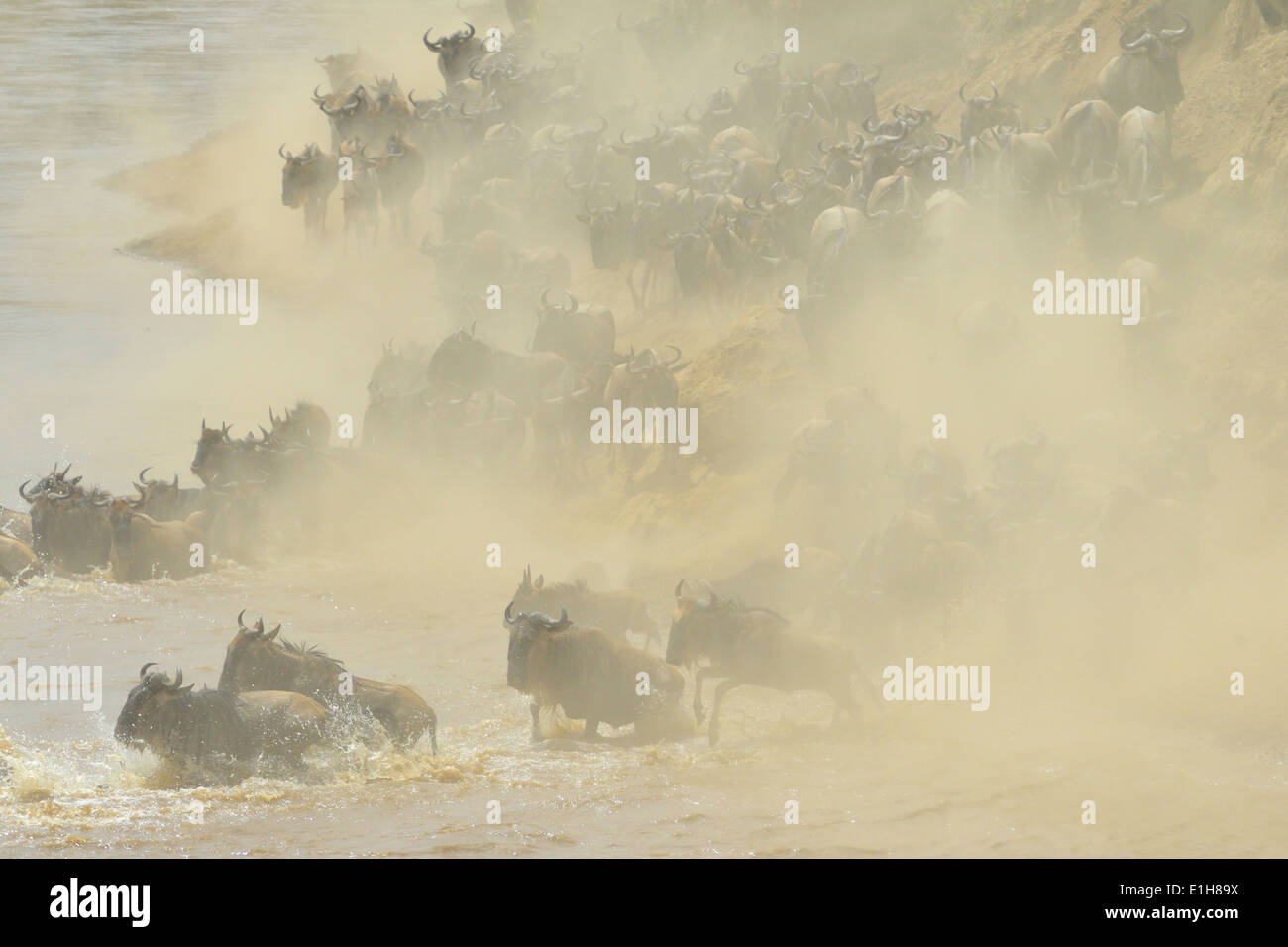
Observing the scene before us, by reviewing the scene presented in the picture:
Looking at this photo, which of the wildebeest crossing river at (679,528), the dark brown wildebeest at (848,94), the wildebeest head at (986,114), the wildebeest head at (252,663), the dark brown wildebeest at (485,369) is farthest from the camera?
the dark brown wildebeest at (848,94)

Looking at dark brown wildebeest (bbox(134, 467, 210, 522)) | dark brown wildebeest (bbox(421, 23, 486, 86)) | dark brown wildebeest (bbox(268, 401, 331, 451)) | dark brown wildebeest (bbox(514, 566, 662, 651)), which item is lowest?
dark brown wildebeest (bbox(514, 566, 662, 651))

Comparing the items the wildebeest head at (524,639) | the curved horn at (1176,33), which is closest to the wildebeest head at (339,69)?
the curved horn at (1176,33)

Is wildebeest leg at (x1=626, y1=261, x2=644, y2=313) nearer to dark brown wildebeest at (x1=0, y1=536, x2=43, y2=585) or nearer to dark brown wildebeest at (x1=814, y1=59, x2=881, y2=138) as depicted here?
dark brown wildebeest at (x1=814, y1=59, x2=881, y2=138)

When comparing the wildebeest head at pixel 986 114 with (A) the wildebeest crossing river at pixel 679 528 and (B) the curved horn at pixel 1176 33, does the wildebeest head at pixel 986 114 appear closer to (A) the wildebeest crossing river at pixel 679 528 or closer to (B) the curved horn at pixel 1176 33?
(A) the wildebeest crossing river at pixel 679 528

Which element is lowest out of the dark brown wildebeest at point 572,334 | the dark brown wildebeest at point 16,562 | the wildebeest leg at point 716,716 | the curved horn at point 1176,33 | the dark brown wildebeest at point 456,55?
the wildebeest leg at point 716,716

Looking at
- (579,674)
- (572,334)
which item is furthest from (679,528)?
(579,674)

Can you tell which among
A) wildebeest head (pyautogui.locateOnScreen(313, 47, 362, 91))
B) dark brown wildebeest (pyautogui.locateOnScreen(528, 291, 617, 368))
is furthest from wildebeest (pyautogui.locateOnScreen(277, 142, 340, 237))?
dark brown wildebeest (pyautogui.locateOnScreen(528, 291, 617, 368))

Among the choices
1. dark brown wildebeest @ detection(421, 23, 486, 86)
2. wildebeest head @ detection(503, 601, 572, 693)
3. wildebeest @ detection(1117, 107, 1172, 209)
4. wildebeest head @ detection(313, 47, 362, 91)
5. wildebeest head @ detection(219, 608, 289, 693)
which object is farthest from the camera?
wildebeest head @ detection(313, 47, 362, 91)
